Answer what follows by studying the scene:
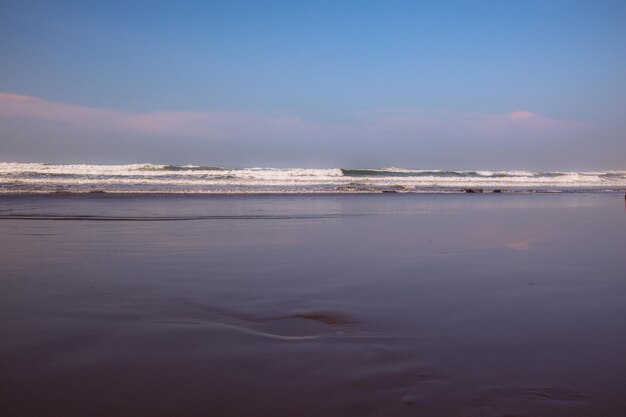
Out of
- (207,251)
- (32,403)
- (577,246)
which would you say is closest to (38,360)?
(32,403)

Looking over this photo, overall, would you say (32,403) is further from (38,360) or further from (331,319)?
(331,319)

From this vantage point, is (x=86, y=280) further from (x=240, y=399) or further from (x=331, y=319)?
(x=240, y=399)

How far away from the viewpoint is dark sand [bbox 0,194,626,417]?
2250 mm

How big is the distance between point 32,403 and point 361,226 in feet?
25.6

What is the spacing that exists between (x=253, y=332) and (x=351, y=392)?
3.42 feet

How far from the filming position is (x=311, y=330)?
3.25 meters

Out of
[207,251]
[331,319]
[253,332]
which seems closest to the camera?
[253,332]

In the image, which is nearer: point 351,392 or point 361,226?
point 351,392

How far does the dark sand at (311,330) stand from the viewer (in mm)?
2250

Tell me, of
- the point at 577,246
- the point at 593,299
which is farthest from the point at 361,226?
the point at 593,299

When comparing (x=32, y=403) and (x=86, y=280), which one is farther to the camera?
(x=86, y=280)

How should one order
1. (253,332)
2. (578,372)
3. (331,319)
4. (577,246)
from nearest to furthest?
1. (578,372)
2. (253,332)
3. (331,319)
4. (577,246)

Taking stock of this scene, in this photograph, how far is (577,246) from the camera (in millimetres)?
7152

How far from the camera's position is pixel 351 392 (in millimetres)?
2324
